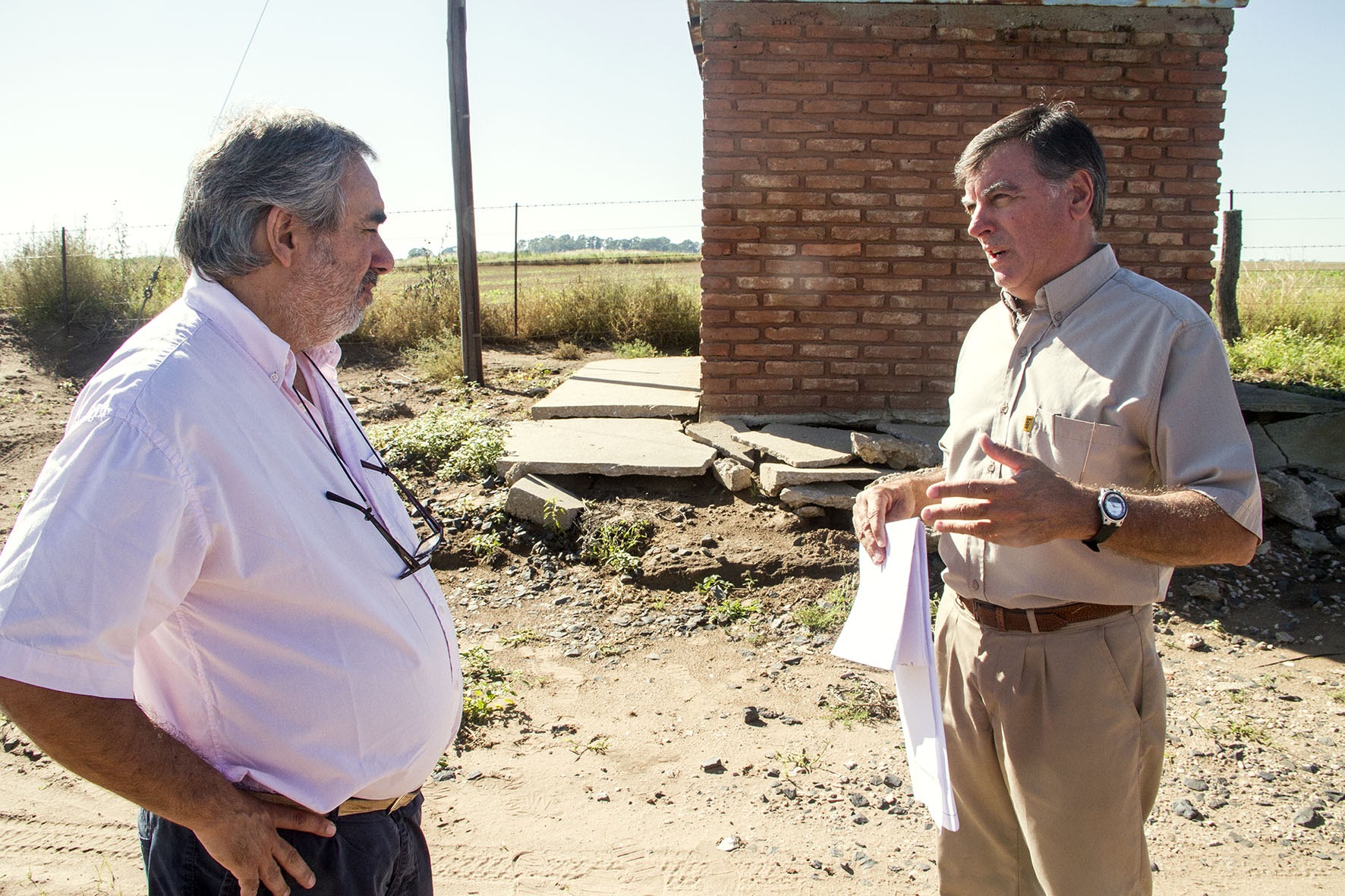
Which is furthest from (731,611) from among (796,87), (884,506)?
(796,87)

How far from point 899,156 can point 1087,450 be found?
437 centimetres

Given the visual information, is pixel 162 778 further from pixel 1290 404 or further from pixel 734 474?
pixel 1290 404

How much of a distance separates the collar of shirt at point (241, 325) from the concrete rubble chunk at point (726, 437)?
4414mm

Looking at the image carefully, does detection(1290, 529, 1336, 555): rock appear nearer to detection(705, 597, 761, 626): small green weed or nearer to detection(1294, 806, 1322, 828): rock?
detection(1294, 806, 1322, 828): rock

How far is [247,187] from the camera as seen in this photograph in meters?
1.65

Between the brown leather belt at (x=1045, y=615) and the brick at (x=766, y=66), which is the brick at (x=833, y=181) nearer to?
the brick at (x=766, y=66)

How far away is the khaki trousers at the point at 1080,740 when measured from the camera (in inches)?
81.8

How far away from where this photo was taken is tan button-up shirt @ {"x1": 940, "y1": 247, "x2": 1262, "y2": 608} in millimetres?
1916

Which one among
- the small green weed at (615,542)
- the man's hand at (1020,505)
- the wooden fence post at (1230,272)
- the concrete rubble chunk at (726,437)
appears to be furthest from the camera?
the wooden fence post at (1230,272)

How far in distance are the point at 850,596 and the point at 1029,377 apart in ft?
10.1

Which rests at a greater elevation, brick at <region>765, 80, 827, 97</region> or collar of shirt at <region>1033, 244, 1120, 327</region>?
brick at <region>765, 80, 827, 97</region>

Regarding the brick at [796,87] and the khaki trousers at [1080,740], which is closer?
the khaki trousers at [1080,740]

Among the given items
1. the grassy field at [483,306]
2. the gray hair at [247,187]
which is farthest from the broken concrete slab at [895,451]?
the grassy field at [483,306]

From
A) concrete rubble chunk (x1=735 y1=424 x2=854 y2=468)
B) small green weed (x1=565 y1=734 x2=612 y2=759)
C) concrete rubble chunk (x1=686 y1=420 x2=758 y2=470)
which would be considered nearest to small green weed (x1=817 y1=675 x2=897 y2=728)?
small green weed (x1=565 y1=734 x2=612 y2=759)
